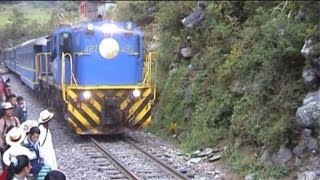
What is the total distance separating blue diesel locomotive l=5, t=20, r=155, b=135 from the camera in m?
14.6

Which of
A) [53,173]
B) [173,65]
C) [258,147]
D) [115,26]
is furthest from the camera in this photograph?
[173,65]

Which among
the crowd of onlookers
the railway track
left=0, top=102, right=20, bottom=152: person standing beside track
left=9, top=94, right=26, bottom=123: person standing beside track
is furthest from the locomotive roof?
the crowd of onlookers

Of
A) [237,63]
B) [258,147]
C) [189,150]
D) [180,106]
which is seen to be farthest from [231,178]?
[180,106]

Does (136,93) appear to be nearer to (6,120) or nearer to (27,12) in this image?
(27,12)

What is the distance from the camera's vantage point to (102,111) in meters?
14.7

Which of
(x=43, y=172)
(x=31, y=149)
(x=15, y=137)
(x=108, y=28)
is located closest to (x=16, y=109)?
(x=31, y=149)

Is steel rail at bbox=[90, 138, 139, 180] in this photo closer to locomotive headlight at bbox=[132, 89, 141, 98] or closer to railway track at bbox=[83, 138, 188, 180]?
railway track at bbox=[83, 138, 188, 180]

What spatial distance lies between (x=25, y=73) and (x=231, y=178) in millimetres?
17093

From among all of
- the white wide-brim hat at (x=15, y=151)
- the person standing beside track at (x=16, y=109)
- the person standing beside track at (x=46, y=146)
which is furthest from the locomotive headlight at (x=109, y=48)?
the white wide-brim hat at (x=15, y=151)

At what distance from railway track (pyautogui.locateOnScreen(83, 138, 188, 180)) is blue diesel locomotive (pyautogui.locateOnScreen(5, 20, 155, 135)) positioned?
0.61m

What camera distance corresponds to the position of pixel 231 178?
1068 cm

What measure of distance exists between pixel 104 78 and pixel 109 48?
2.49 feet

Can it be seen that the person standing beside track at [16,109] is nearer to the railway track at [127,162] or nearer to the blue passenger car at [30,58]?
the railway track at [127,162]

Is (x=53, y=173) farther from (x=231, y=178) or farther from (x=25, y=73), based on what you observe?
(x=25, y=73)
